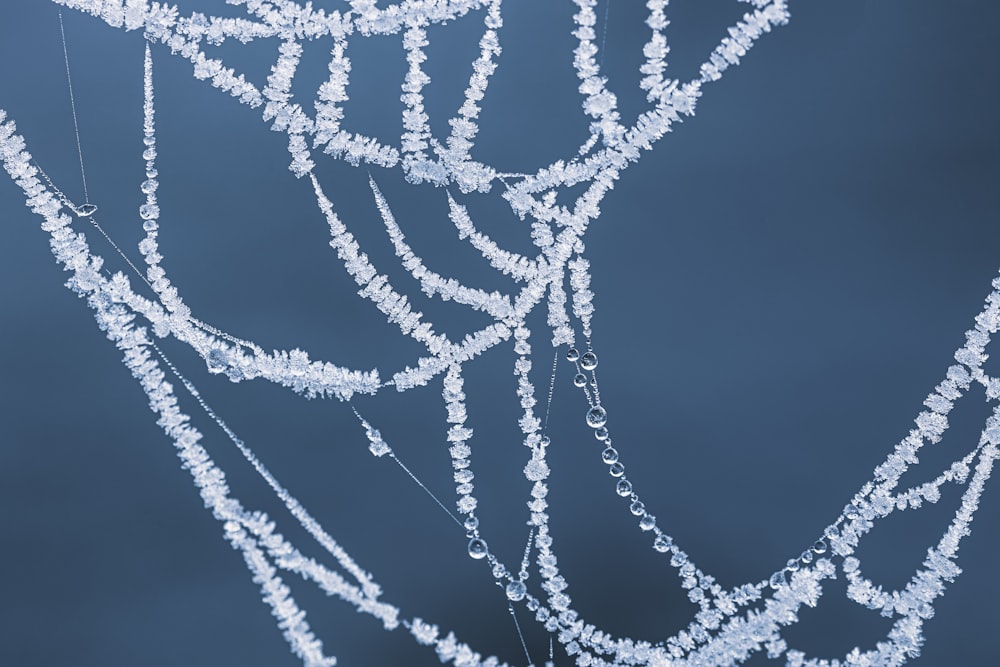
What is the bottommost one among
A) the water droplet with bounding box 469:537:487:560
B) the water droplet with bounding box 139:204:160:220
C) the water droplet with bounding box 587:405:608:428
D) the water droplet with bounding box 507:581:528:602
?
the water droplet with bounding box 507:581:528:602

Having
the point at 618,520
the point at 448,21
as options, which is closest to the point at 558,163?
the point at 448,21

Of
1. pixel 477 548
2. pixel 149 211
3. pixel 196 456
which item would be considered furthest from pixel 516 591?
pixel 149 211

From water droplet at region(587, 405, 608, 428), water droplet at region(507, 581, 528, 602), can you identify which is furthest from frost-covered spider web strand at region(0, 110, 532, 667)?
water droplet at region(587, 405, 608, 428)

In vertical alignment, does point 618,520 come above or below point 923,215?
below

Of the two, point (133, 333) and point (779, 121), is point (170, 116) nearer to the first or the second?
point (133, 333)

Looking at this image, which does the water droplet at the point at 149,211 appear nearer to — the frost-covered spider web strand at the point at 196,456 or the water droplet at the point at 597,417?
the frost-covered spider web strand at the point at 196,456

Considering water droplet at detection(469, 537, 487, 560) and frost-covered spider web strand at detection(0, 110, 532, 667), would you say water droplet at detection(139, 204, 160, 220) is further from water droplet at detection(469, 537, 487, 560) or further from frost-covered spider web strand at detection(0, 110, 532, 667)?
water droplet at detection(469, 537, 487, 560)
